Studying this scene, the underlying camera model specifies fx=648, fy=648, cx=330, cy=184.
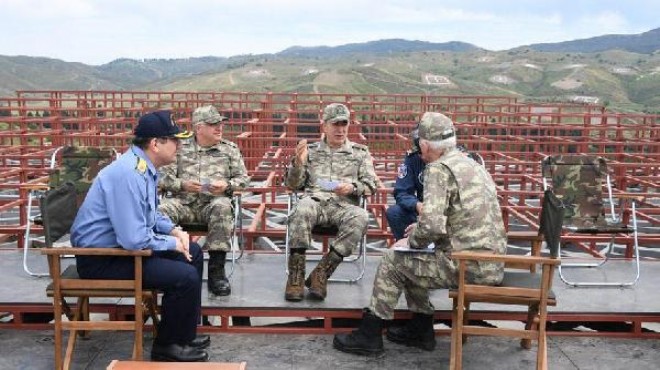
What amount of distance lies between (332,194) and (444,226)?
5.09ft

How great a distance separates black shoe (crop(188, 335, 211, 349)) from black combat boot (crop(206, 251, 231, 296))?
48 centimetres

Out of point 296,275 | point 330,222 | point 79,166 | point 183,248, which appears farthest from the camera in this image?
point 79,166

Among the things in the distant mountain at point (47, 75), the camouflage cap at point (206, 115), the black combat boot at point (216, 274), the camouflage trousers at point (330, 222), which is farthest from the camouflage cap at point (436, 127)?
the distant mountain at point (47, 75)

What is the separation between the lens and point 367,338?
13.4 ft

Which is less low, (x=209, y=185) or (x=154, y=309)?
(x=209, y=185)

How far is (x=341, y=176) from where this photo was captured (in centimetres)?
520

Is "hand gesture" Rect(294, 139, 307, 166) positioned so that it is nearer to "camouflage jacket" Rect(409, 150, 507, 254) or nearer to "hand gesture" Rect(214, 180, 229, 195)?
"hand gesture" Rect(214, 180, 229, 195)

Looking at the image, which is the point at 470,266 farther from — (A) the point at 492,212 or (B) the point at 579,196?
(B) the point at 579,196

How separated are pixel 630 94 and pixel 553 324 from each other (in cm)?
11360

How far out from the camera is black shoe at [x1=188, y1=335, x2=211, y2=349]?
4.07 metres

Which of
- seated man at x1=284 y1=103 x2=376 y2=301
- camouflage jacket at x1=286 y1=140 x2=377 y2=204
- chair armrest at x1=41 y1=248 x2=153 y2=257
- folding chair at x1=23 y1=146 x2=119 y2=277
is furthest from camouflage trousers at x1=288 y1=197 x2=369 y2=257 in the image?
folding chair at x1=23 y1=146 x2=119 y2=277

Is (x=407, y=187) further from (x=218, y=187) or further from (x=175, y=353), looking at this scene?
(x=175, y=353)

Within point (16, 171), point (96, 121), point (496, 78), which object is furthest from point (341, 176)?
point (496, 78)

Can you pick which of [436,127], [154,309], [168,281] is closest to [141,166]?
[168,281]
